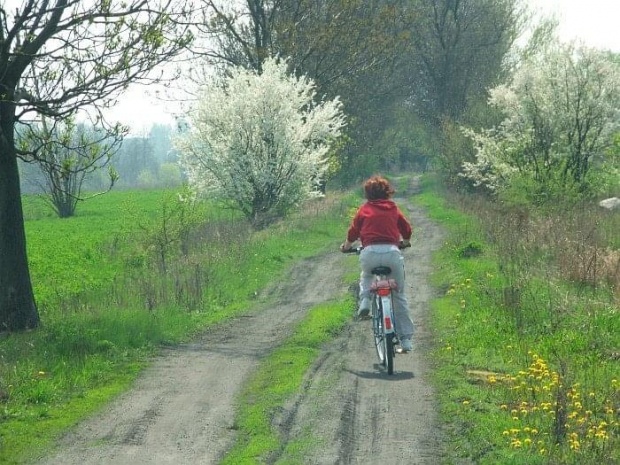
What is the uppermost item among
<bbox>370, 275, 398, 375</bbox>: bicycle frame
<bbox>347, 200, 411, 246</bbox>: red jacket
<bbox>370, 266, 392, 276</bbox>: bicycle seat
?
<bbox>347, 200, 411, 246</bbox>: red jacket

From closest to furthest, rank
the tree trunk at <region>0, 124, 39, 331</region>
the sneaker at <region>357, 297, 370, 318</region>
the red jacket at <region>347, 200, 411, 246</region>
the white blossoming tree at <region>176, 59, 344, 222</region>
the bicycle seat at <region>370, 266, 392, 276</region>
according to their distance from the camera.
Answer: the bicycle seat at <region>370, 266, 392, 276</region>
the red jacket at <region>347, 200, 411, 246</region>
the sneaker at <region>357, 297, 370, 318</region>
the tree trunk at <region>0, 124, 39, 331</region>
the white blossoming tree at <region>176, 59, 344, 222</region>

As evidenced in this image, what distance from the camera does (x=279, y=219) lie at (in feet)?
100

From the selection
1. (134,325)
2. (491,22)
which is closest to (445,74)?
(491,22)

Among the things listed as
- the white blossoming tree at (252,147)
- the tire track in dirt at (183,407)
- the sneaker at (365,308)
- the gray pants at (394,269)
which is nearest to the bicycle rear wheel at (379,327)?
the sneaker at (365,308)

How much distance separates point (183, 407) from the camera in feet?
27.6

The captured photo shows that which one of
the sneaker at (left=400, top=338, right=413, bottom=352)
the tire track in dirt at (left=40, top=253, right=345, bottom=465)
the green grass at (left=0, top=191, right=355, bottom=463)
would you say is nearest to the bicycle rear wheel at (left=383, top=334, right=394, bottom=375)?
Result: the sneaker at (left=400, top=338, right=413, bottom=352)

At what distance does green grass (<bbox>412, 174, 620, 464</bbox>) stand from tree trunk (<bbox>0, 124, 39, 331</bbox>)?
6.78m

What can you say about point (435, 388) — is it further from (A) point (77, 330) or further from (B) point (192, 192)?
(B) point (192, 192)

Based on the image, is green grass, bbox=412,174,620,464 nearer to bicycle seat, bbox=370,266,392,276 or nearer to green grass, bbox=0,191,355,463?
bicycle seat, bbox=370,266,392,276

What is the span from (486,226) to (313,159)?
327 inches

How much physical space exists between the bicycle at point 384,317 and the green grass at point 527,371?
645 mm

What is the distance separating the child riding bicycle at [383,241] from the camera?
9891 mm

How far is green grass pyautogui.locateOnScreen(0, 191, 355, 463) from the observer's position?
8719 millimetres

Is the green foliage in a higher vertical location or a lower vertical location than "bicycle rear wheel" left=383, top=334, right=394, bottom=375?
higher
